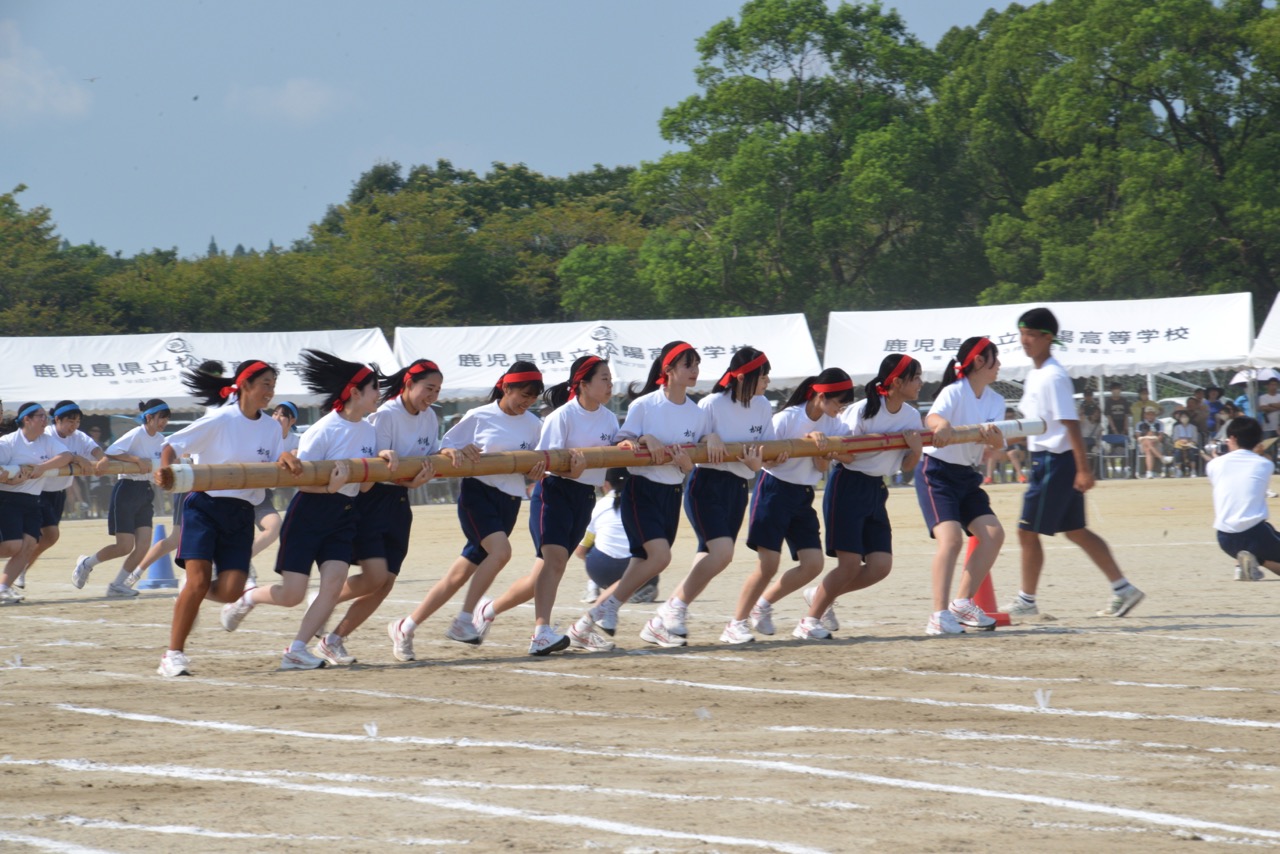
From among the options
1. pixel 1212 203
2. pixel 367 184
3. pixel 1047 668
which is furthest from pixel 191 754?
pixel 367 184

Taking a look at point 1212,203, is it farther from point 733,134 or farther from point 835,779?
point 835,779

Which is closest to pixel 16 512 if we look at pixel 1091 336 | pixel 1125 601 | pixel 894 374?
pixel 894 374

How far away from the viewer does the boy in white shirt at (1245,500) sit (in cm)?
1260

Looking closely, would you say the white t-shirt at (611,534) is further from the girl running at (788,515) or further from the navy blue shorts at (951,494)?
the navy blue shorts at (951,494)

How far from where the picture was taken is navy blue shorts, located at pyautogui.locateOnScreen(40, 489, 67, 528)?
615 inches

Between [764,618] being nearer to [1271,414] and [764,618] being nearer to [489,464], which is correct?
[489,464]

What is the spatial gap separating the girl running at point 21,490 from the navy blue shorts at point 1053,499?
348 inches

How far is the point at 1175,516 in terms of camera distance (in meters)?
22.7

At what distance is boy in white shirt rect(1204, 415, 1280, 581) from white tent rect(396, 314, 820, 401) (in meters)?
17.7

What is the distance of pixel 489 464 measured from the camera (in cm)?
947

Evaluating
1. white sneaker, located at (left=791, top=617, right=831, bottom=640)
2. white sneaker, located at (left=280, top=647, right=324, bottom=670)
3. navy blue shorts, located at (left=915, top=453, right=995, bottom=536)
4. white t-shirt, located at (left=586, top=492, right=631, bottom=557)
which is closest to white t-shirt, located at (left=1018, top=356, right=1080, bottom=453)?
navy blue shorts, located at (left=915, top=453, right=995, bottom=536)

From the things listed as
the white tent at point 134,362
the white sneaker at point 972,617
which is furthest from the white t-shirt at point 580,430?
the white tent at point 134,362

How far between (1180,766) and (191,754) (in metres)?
3.83

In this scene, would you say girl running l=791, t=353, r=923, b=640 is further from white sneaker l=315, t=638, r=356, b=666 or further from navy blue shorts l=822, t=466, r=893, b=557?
A: white sneaker l=315, t=638, r=356, b=666
